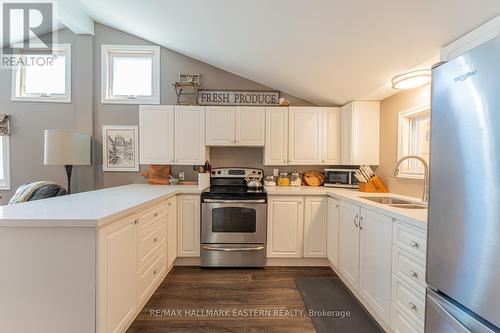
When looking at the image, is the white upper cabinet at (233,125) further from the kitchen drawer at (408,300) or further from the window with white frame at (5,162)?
the window with white frame at (5,162)

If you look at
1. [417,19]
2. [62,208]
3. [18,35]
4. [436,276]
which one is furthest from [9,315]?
[18,35]

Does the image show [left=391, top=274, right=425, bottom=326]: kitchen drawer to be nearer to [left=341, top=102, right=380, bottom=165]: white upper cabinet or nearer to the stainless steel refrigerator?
the stainless steel refrigerator

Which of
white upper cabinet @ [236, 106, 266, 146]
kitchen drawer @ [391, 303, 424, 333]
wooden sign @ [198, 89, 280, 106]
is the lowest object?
kitchen drawer @ [391, 303, 424, 333]

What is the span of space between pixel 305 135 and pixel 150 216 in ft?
6.92

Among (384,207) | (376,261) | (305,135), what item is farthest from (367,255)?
(305,135)

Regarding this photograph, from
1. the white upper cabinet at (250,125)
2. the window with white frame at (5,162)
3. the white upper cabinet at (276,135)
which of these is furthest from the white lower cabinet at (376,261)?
the window with white frame at (5,162)

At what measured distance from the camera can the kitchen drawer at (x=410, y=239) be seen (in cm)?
130

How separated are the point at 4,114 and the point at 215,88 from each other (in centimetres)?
297

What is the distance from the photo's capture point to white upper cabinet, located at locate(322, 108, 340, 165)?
121 inches

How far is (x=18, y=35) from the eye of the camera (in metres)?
3.28

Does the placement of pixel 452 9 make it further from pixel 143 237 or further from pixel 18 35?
pixel 18 35

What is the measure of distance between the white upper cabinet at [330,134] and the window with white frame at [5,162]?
174 inches

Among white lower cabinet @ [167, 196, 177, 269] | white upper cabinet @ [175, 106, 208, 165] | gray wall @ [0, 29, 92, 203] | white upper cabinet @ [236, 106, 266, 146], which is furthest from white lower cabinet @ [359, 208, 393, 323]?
gray wall @ [0, 29, 92, 203]

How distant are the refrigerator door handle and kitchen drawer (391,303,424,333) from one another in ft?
1.25
